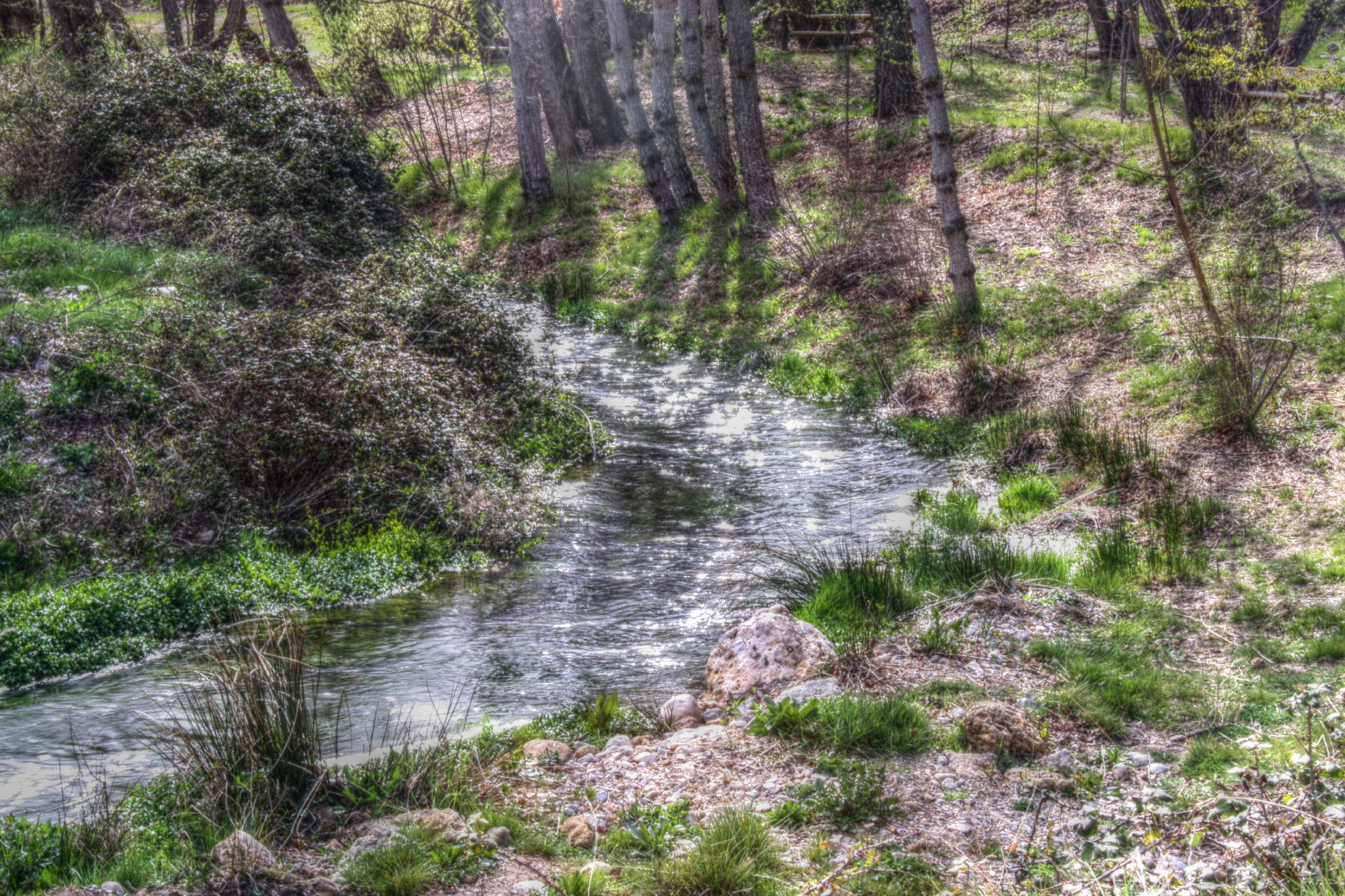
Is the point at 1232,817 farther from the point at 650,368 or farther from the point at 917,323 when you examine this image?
the point at 650,368

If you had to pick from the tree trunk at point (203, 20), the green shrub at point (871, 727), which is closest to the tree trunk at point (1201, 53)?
the green shrub at point (871, 727)

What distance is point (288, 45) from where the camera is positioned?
19.4m

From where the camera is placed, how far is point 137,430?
26.2 ft

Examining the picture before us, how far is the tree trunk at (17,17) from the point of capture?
22.7 meters

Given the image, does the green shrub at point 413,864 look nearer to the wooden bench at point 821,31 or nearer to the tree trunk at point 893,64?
the tree trunk at point 893,64

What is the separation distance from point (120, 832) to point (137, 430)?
4824mm

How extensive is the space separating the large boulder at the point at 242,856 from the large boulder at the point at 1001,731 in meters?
3.06

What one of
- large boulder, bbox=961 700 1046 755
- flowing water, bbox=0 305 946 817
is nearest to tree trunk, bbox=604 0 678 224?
flowing water, bbox=0 305 946 817

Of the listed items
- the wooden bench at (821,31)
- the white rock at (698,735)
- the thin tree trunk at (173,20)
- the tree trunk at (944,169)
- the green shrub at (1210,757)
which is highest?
the thin tree trunk at (173,20)

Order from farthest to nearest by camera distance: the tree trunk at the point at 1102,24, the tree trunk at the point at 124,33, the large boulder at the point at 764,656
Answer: the tree trunk at the point at 1102,24 → the tree trunk at the point at 124,33 → the large boulder at the point at 764,656

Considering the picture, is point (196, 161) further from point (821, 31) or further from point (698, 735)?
point (821, 31)

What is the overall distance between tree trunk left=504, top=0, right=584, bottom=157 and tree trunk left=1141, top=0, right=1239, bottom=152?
35.4 ft

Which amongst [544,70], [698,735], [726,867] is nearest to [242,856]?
[726,867]

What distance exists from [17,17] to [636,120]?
16.9 metres
